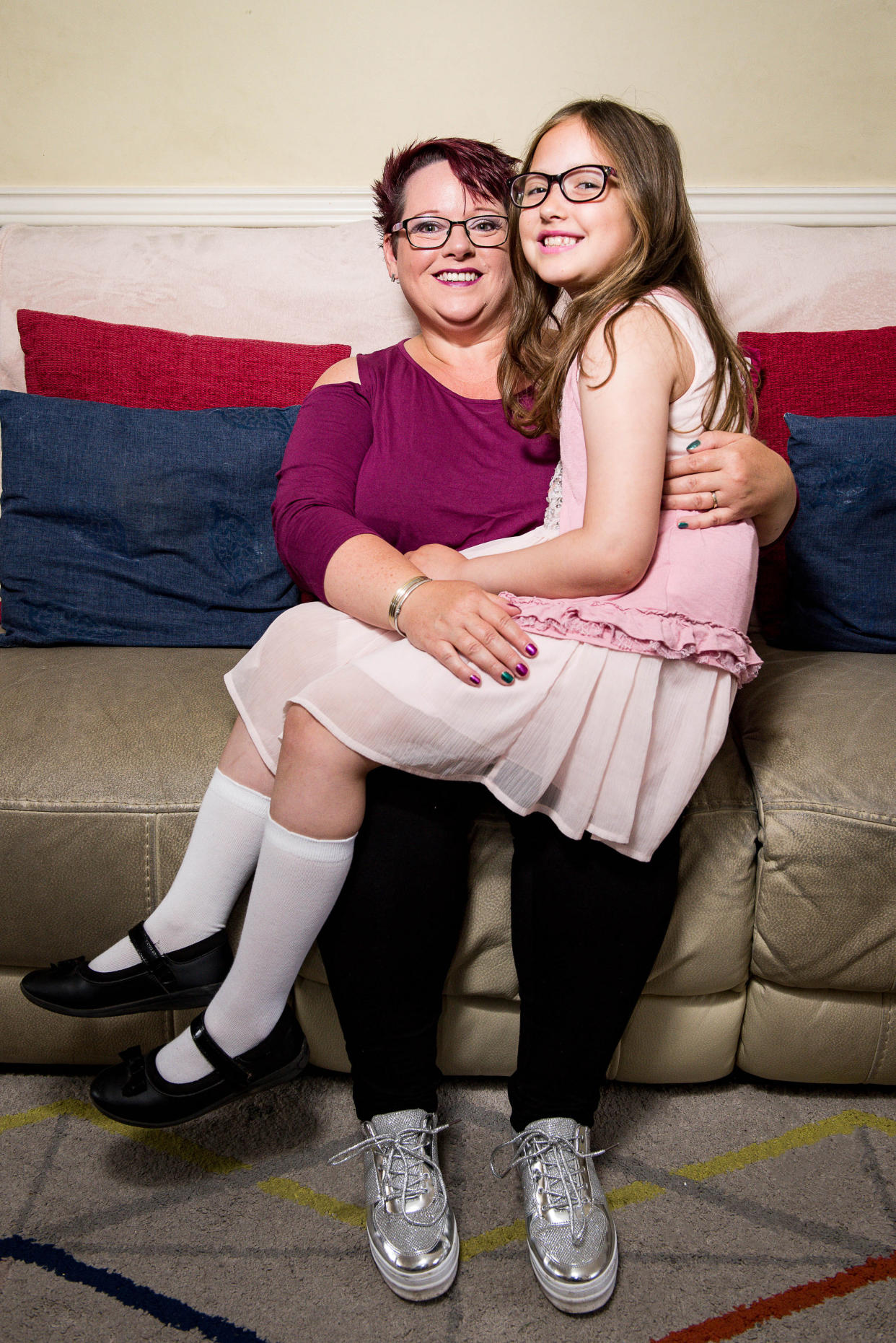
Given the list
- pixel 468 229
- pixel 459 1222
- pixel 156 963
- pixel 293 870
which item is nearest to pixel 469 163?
pixel 468 229

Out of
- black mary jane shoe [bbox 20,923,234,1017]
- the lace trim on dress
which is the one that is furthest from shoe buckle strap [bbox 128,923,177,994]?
the lace trim on dress

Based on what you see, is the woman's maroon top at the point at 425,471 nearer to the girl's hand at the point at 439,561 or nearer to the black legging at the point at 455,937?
the girl's hand at the point at 439,561

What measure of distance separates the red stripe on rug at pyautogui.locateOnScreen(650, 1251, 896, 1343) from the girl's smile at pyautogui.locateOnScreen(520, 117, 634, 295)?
1104mm

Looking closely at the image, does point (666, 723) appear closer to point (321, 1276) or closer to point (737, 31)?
point (321, 1276)

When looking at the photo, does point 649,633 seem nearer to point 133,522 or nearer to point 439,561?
point 439,561

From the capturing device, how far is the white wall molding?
1.90 m

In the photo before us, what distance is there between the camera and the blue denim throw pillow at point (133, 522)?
1.47 m

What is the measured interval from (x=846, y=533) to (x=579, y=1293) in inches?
43.6

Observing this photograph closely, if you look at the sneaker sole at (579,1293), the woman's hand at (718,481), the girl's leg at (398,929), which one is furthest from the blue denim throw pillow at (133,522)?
the sneaker sole at (579,1293)

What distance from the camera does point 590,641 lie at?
95 cm

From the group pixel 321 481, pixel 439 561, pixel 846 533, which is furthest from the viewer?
pixel 846 533

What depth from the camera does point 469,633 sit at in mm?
950

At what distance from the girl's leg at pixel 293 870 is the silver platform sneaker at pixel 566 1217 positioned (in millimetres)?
325

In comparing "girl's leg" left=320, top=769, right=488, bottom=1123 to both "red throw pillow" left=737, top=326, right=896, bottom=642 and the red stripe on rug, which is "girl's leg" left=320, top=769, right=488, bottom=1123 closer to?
the red stripe on rug
